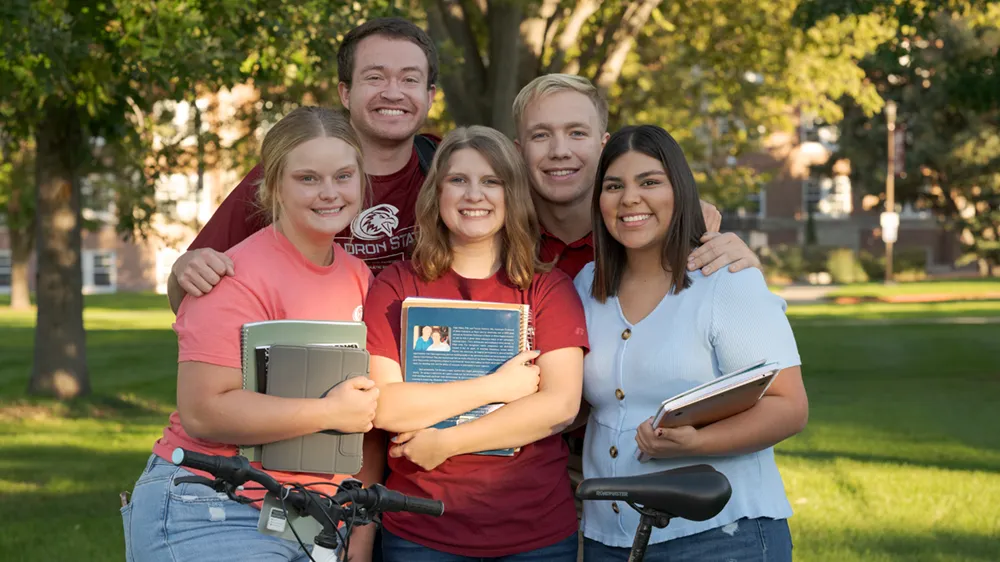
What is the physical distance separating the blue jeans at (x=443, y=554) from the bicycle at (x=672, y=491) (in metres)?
0.59

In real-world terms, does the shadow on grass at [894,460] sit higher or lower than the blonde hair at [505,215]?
lower

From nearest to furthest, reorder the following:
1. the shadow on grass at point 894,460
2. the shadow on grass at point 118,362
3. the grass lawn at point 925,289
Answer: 1. the shadow on grass at point 894,460
2. the shadow on grass at point 118,362
3. the grass lawn at point 925,289

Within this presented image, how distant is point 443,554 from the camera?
353 cm

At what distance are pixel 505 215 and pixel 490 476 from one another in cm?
82

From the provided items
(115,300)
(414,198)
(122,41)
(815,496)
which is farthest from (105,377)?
(115,300)

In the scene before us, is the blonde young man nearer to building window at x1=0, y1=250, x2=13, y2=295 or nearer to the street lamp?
the street lamp

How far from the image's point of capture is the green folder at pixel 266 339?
3146mm

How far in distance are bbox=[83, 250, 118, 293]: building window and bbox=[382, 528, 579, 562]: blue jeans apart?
56.3 metres

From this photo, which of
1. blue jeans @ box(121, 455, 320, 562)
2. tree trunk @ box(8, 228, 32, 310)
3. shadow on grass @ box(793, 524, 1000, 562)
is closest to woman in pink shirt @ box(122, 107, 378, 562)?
blue jeans @ box(121, 455, 320, 562)

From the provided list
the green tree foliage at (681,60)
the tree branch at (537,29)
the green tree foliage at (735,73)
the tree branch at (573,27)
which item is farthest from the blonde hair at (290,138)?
the green tree foliage at (735,73)

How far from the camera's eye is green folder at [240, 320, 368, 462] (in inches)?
124

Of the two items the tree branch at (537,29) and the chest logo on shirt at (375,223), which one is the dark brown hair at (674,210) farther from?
the tree branch at (537,29)

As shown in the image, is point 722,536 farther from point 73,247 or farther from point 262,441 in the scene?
point 73,247

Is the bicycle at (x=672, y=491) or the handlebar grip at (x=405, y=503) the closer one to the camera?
the handlebar grip at (x=405, y=503)
